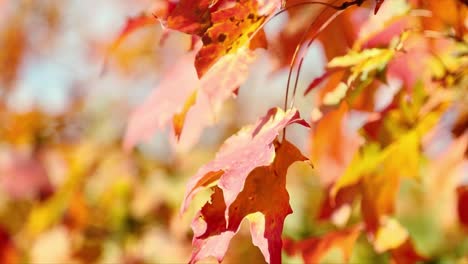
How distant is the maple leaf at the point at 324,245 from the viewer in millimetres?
1094

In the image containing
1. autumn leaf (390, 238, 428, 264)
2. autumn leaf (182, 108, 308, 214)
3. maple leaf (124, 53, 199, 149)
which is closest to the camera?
autumn leaf (182, 108, 308, 214)

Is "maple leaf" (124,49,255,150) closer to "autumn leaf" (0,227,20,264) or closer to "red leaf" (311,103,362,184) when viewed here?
"red leaf" (311,103,362,184)

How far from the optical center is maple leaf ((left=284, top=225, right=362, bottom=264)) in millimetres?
1094

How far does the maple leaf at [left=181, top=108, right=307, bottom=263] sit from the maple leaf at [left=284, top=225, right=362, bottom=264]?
0.39 meters

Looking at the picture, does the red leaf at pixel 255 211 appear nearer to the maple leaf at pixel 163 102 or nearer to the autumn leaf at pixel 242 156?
the autumn leaf at pixel 242 156

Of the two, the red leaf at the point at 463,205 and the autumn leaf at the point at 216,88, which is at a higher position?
the autumn leaf at the point at 216,88

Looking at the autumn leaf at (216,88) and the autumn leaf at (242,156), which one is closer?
the autumn leaf at (242,156)

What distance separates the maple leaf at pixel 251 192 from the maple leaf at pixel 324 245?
1.27 feet

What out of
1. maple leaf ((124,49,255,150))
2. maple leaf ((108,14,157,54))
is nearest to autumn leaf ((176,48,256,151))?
maple leaf ((124,49,255,150))

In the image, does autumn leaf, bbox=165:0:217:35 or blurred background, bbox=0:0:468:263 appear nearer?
autumn leaf, bbox=165:0:217:35

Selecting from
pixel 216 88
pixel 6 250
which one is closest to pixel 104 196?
pixel 6 250

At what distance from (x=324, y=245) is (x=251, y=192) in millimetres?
414

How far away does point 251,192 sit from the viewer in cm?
71

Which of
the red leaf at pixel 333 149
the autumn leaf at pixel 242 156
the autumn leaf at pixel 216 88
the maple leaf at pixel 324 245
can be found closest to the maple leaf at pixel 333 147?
the red leaf at pixel 333 149
